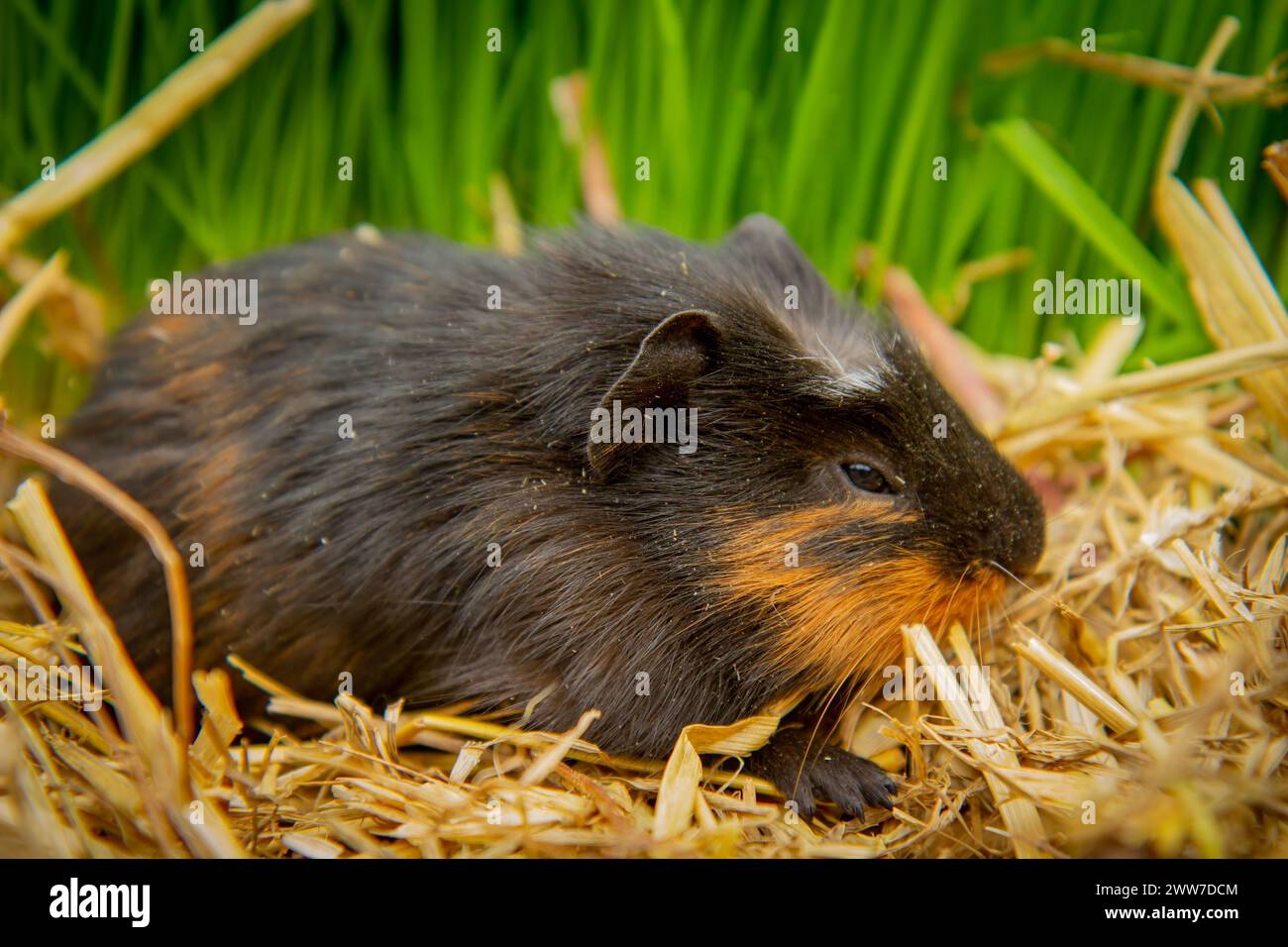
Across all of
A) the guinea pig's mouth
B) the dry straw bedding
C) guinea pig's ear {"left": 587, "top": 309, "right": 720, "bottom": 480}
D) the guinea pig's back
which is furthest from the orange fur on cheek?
the guinea pig's back

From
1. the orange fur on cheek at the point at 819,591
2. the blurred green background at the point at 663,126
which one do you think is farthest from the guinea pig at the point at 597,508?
the blurred green background at the point at 663,126

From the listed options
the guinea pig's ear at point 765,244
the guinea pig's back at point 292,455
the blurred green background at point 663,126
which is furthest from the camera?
the blurred green background at point 663,126

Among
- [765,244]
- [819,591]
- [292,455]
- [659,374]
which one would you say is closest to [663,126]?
[765,244]

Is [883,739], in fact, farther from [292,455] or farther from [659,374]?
[292,455]

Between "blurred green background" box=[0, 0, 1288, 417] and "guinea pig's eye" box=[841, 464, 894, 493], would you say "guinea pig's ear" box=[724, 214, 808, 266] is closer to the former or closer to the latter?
"guinea pig's eye" box=[841, 464, 894, 493]

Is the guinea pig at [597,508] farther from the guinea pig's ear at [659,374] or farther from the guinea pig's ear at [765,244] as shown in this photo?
the guinea pig's ear at [765,244]
